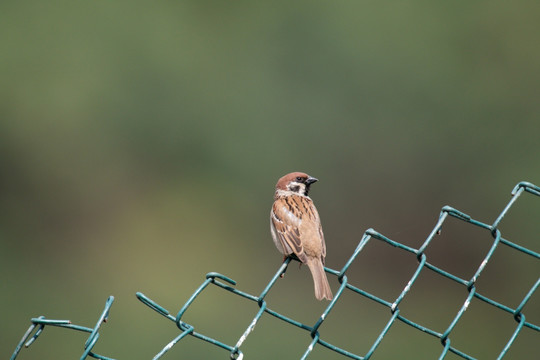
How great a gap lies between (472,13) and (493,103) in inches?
51.8

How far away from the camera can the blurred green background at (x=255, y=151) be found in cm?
834

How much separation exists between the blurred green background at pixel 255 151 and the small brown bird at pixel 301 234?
2937 millimetres

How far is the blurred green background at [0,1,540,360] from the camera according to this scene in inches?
328

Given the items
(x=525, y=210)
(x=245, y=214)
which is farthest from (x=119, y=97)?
(x=525, y=210)

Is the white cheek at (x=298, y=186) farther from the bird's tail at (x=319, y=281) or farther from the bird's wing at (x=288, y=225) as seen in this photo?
the bird's tail at (x=319, y=281)

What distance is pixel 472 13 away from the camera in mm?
10781

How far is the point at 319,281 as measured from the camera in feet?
13.3

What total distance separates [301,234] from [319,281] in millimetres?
338

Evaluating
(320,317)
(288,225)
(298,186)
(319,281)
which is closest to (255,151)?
(298,186)

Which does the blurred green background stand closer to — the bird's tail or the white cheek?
the white cheek

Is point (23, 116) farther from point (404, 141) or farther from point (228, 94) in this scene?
point (404, 141)

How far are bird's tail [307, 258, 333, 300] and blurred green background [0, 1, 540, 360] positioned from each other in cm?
322

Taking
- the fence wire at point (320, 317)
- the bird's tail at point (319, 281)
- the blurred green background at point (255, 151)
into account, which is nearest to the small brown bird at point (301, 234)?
the bird's tail at point (319, 281)

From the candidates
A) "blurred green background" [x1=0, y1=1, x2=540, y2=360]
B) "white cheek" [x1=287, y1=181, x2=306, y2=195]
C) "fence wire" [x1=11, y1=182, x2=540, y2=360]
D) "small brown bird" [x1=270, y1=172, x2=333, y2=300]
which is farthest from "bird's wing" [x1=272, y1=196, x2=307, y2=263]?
"blurred green background" [x1=0, y1=1, x2=540, y2=360]
